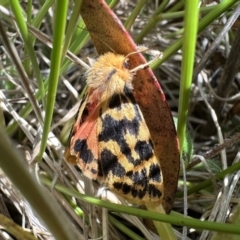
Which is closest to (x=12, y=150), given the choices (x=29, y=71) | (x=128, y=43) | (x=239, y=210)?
(x=128, y=43)

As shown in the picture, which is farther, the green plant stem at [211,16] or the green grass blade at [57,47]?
the green plant stem at [211,16]

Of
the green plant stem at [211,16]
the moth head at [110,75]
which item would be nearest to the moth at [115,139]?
the moth head at [110,75]

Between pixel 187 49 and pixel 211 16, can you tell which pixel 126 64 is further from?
pixel 211 16

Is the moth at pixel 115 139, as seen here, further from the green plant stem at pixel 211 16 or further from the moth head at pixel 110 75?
the green plant stem at pixel 211 16

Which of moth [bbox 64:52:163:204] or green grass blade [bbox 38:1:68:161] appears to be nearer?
green grass blade [bbox 38:1:68:161]

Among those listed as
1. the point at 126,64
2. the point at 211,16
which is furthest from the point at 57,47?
the point at 211,16

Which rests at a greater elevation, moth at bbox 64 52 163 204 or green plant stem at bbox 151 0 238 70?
green plant stem at bbox 151 0 238 70

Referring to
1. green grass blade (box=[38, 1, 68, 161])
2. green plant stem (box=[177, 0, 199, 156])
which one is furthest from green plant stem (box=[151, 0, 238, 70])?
green grass blade (box=[38, 1, 68, 161])

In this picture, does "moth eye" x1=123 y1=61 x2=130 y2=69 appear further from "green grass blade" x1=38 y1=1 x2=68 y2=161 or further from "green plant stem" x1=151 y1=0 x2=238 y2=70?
"green plant stem" x1=151 y1=0 x2=238 y2=70

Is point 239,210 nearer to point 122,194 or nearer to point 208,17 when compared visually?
point 122,194
